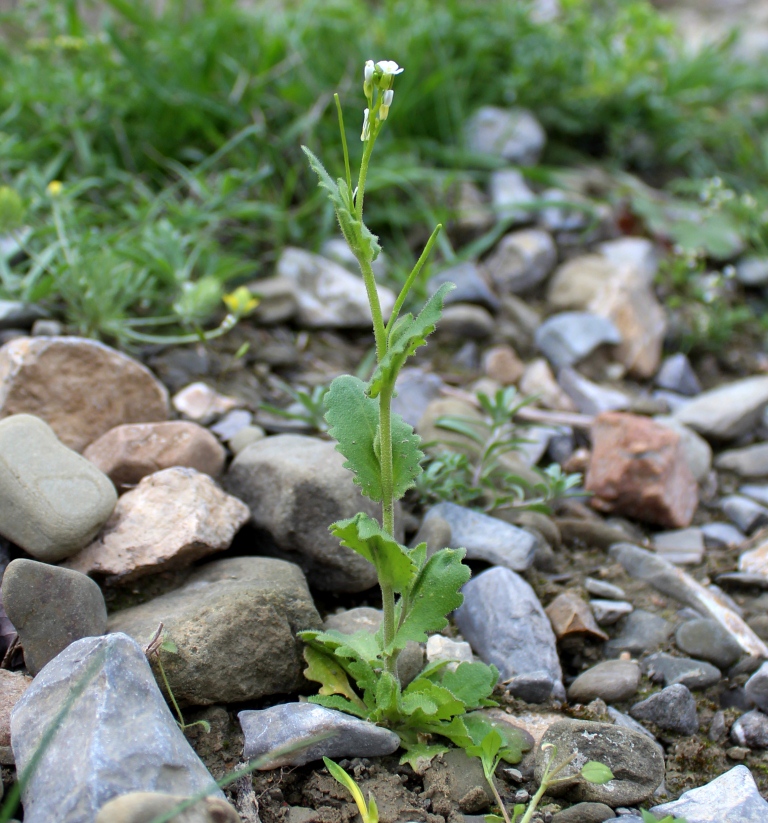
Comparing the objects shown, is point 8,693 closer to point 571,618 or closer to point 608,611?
point 571,618

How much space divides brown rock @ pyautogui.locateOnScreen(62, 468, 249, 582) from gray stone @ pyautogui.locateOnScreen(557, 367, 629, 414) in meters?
1.63

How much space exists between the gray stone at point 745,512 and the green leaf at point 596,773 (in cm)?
149

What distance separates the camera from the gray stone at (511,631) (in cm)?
196

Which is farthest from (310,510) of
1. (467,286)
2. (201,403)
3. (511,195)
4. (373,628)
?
(511,195)

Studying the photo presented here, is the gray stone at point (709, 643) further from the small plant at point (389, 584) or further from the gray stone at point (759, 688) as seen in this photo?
the small plant at point (389, 584)

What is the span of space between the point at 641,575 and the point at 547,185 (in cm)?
244

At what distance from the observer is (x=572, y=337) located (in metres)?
3.47

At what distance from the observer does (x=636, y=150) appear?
4.46 meters

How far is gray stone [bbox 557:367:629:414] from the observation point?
10.6 feet

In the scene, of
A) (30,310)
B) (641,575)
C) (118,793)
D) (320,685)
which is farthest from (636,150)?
(118,793)

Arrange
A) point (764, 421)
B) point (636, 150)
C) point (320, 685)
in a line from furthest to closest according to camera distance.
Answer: point (636, 150), point (764, 421), point (320, 685)

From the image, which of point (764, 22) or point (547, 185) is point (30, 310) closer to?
point (547, 185)

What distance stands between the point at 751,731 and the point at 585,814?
0.55 m

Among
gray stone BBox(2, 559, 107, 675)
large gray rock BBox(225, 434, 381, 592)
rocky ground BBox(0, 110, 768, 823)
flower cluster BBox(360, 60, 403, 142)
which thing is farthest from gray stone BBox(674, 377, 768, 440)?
gray stone BBox(2, 559, 107, 675)
